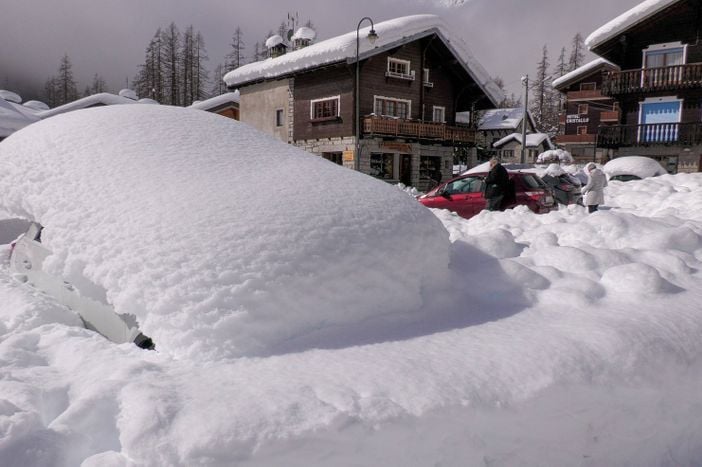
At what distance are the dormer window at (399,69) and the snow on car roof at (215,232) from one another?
71.5 feet

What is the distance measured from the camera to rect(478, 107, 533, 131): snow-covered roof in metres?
44.4

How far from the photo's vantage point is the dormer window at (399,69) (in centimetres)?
2438

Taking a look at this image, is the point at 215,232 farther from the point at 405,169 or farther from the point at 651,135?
the point at 651,135

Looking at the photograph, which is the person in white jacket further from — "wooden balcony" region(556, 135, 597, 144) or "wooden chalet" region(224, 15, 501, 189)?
"wooden balcony" region(556, 135, 597, 144)

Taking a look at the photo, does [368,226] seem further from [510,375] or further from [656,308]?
[656,308]

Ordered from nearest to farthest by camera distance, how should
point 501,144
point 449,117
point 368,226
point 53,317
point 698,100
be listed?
1. point 368,226
2. point 53,317
3. point 698,100
4. point 449,117
5. point 501,144

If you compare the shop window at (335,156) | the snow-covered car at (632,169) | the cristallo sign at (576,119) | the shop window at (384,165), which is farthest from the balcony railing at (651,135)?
the cristallo sign at (576,119)

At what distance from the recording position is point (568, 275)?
380 centimetres

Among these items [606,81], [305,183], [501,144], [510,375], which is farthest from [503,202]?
[501,144]

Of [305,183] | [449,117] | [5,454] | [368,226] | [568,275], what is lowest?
[5,454]

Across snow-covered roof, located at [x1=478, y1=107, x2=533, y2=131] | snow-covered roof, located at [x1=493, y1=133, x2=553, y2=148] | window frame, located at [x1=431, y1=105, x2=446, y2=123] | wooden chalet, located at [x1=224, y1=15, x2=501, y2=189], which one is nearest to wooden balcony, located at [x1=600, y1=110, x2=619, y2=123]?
A: snow-covered roof, located at [x1=493, y1=133, x2=553, y2=148]

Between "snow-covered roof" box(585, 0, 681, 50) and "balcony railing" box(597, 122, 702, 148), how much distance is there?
12.8 feet

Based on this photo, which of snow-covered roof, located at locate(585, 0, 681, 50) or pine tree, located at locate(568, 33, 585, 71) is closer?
snow-covered roof, located at locate(585, 0, 681, 50)

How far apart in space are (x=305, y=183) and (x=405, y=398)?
1.62 m
